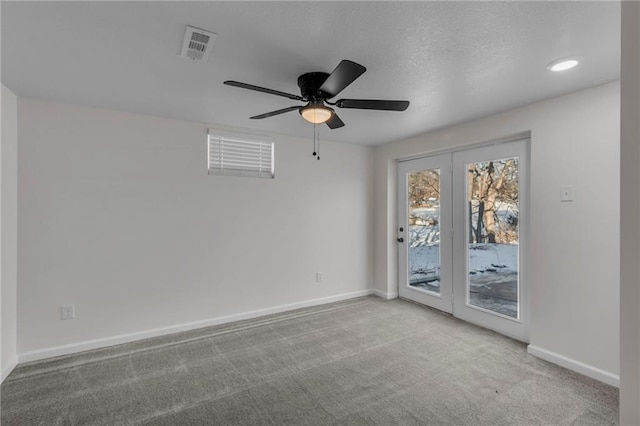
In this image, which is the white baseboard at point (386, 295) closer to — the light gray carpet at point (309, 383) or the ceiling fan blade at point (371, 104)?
the light gray carpet at point (309, 383)

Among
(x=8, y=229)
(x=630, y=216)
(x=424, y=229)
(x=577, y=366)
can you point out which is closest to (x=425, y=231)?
(x=424, y=229)

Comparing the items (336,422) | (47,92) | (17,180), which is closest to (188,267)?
(17,180)

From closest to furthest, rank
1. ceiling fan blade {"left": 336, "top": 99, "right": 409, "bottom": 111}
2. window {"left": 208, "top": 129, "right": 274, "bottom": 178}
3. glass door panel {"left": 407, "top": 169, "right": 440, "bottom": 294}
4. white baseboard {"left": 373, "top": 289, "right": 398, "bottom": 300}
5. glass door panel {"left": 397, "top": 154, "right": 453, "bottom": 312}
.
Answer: ceiling fan blade {"left": 336, "top": 99, "right": 409, "bottom": 111}, window {"left": 208, "top": 129, "right": 274, "bottom": 178}, glass door panel {"left": 397, "top": 154, "right": 453, "bottom": 312}, glass door panel {"left": 407, "top": 169, "right": 440, "bottom": 294}, white baseboard {"left": 373, "top": 289, "right": 398, "bottom": 300}

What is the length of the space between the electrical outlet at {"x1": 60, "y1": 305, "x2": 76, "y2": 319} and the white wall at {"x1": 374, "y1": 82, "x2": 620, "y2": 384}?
4.39 m

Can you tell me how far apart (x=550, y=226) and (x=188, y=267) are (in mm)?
3698

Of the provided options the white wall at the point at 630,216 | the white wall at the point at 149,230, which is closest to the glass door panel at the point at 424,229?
the white wall at the point at 149,230

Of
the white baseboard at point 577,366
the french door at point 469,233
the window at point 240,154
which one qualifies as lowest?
the white baseboard at point 577,366

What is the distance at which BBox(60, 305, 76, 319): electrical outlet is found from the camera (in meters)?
2.87

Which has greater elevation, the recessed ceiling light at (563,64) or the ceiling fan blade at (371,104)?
the recessed ceiling light at (563,64)

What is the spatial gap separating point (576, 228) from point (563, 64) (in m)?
1.36

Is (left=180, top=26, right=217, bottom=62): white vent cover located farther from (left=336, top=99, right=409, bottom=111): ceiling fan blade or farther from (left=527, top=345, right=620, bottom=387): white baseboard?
(left=527, top=345, right=620, bottom=387): white baseboard

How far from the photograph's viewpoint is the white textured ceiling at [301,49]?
5.17 ft

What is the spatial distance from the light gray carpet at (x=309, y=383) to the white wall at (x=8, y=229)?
0.85 feet

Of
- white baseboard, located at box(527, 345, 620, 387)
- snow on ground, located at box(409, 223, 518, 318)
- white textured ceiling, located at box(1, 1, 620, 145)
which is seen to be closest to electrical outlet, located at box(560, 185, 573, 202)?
snow on ground, located at box(409, 223, 518, 318)
